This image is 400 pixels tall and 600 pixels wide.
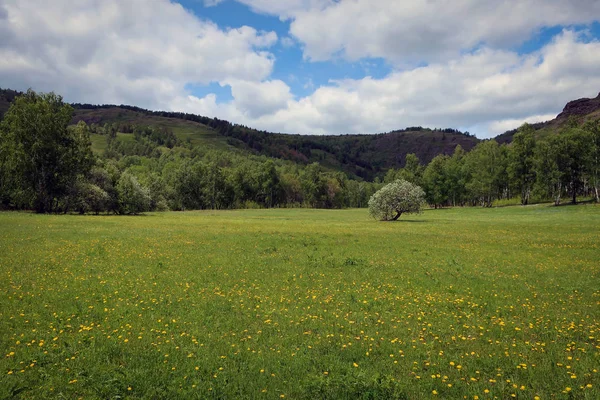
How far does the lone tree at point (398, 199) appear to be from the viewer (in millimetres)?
63281

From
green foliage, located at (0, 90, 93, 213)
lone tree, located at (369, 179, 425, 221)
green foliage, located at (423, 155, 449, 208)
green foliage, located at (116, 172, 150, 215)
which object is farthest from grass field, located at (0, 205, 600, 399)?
green foliage, located at (423, 155, 449, 208)

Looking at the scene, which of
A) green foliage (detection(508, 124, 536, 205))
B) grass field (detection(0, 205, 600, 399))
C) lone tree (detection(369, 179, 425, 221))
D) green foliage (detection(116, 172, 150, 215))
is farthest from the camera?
green foliage (detection(508, 124, 536, 205))

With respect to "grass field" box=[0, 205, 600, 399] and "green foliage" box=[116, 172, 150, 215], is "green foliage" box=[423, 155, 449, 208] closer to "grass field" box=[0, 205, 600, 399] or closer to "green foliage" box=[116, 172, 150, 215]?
"green foliage" box=[116, 172, 150, 215]

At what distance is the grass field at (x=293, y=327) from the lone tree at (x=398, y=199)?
41052 mm

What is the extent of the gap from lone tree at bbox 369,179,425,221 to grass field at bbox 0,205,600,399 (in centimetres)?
4105

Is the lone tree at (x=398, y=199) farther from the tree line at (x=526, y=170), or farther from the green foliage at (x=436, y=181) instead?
the green foliage at (x=436, y=181)

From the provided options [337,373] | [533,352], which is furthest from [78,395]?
[533,352]

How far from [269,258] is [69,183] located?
59837 mm

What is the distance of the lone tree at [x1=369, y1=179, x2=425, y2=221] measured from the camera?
208 ft

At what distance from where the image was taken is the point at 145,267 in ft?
62.3

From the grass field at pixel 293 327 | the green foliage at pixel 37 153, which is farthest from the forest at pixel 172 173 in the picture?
the grass field at pixel 293 327

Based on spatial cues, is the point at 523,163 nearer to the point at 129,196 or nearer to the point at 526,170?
the point at 526,170

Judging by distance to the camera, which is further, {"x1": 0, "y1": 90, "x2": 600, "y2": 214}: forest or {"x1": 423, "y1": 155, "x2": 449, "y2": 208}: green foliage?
{"x1": 423, "y1": 155, "x2": 449, "y2": 208}: green foliage

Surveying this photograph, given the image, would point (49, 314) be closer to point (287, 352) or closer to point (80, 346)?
point (80, 346)
